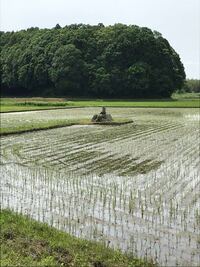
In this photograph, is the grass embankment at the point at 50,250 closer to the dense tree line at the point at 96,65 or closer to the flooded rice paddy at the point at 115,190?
the flooded rice paddy at the point at 115,190

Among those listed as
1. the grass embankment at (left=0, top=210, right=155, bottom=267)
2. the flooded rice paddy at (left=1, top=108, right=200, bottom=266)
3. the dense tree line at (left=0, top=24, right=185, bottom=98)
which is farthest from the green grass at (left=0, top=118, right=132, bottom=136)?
the dense tree line at (left=0, top=24, right=185, bottom=98)

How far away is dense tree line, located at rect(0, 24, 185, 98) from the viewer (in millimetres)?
58625

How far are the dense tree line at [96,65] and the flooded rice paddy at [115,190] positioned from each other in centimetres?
4275

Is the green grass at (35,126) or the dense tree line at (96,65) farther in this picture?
the dense tree line at (96,65)

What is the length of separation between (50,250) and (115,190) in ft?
11.6

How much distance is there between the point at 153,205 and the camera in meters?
7.43

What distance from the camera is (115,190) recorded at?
859 cm

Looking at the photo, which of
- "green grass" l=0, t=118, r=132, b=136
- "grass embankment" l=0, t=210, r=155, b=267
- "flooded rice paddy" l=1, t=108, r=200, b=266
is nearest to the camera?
"grass embankment" l=0, t=210, r=155, b=267

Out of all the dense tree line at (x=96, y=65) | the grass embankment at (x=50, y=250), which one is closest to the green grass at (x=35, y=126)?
the grass embankment at (x=50, y=250)

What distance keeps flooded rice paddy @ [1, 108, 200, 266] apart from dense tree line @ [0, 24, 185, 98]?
42753 mm

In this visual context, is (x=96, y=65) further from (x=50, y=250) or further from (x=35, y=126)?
(x=50, y=250)

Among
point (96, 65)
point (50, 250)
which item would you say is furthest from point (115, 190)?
point (96, 65)

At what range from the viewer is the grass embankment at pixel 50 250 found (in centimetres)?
482

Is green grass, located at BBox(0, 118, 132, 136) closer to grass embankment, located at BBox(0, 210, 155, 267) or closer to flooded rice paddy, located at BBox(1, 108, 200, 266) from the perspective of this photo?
flooded rice paddy, located at BBox(1, 108, 200, 266)
